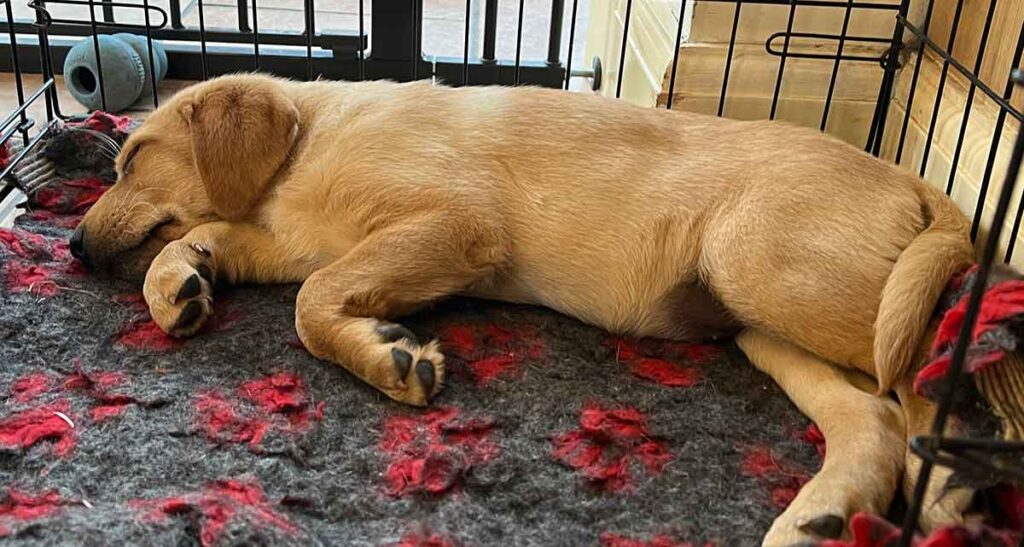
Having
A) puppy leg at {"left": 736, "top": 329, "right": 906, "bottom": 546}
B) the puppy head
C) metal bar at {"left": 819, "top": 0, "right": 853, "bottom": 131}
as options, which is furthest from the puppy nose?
metal bar at {"left": 819, "top": 0, "right": 853, "bottom": 131}

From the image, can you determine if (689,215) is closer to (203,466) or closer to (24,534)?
(203,466)

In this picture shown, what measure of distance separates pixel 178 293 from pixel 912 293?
1.56 meters

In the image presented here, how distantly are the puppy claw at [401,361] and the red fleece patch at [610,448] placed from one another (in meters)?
0.34

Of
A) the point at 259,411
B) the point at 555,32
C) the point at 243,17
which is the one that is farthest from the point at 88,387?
the point at 555,32

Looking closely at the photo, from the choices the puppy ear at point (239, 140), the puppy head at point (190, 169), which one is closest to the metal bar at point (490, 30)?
the puppy head at point (190, 169)

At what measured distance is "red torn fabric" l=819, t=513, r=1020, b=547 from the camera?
1475 millimetres

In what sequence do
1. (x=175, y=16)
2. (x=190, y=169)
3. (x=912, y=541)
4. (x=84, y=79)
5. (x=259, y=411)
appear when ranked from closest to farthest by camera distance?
1. (x=912, y=541)
2. (x=259, y=411)
3. (x=190, y=169)
4. (x=84, y=79)
5. (x=175, y=16)

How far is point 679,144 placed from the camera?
8.05ft

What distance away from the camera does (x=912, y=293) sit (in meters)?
1.91

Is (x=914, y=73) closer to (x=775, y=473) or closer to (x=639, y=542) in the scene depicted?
(x=775, y=473)

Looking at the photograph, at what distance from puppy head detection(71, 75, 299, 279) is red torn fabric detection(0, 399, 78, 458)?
0.64m

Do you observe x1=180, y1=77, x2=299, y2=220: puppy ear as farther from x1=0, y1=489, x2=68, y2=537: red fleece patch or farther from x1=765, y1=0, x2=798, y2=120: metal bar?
x1=765, y1=0, x2=798, y2=120: metal bar

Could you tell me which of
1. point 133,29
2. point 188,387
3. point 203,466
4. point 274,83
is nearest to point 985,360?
point 203,466

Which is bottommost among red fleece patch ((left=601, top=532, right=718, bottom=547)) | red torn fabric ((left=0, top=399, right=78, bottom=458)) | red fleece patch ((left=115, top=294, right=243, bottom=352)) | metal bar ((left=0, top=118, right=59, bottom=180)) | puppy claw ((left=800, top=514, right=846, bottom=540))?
red fleece patch ((left=115, top=294, right=243, bottom=352))
